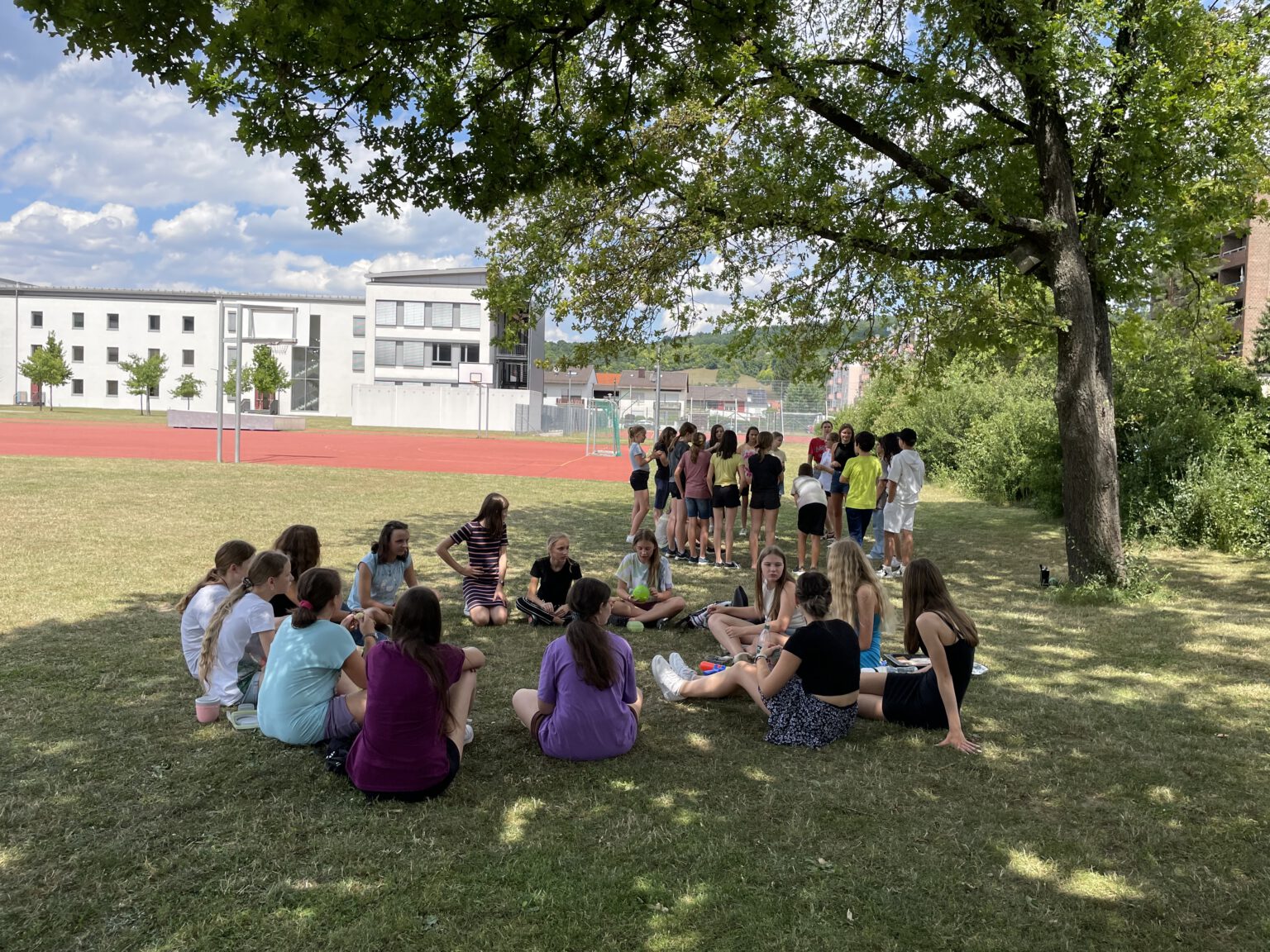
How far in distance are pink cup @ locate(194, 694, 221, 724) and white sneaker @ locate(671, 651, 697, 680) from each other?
3013 millimetres

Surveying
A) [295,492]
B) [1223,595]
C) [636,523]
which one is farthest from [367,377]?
[1223,595]

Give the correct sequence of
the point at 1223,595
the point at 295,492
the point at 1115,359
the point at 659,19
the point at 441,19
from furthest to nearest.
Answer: the point at 295,492, the point at 1115,359, the point at 1223,595, the point at 659,19, the point at 441,19

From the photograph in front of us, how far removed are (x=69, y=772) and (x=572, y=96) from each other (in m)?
9.27

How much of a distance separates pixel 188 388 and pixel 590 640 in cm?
7618

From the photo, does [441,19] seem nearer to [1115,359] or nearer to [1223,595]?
[1223,595]

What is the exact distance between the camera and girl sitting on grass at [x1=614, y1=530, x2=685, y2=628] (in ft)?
27.3

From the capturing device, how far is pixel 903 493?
1127 centimetres

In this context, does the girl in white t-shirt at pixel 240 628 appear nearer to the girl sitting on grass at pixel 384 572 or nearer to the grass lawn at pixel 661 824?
the grass lawn at pixel 661 824

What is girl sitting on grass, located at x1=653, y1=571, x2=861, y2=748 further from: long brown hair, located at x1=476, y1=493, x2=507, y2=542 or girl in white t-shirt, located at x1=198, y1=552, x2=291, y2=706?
long brown hair, located at x1=476, y1=493, x2=507, y2=542

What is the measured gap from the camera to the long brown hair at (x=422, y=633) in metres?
4.29

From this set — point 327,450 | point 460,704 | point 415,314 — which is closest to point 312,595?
point 460,704

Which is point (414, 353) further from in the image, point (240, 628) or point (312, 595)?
point (312, 595)

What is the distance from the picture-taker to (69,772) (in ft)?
15.4

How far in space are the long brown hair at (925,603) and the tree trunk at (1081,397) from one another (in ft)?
18.8
